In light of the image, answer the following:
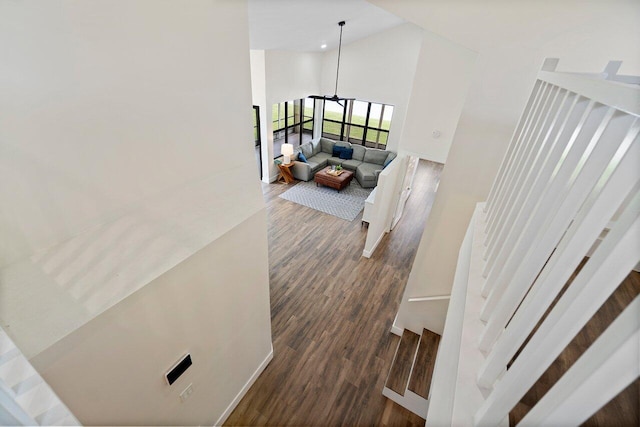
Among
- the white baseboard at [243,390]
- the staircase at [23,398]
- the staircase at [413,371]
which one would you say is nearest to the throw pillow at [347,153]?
the staircase at [413,371]

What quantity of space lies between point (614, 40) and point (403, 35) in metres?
6.86

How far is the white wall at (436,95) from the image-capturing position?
350 centimetres

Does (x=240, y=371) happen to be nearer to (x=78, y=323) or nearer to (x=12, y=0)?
(x=78, y=323)

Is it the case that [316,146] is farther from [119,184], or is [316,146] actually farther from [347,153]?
[119,184]

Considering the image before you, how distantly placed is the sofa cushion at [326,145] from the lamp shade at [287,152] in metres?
2.01

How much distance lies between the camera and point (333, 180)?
7895 millimetres

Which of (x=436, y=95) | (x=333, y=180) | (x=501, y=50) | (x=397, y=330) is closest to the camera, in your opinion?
(x=501, y=50)

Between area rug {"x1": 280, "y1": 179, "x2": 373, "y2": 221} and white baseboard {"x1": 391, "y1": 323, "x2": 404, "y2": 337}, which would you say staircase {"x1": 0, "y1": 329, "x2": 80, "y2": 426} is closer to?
white baseboard {"x1": 391, "y1": 323, "x2": 404, "y2": 337}

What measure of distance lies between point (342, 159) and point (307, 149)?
124 cm

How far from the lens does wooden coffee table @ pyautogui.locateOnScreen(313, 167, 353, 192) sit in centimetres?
791

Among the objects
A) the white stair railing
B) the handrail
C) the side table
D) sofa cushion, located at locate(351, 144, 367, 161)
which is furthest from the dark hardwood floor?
sofa cushion, located at locate(351, 144, 367, 161)

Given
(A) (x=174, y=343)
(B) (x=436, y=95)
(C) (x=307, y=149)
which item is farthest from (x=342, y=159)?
(A) (x=174, y=343)

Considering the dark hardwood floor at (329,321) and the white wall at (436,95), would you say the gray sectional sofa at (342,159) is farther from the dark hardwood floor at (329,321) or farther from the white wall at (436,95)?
the white wall at (436,95)

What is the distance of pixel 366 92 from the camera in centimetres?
913
